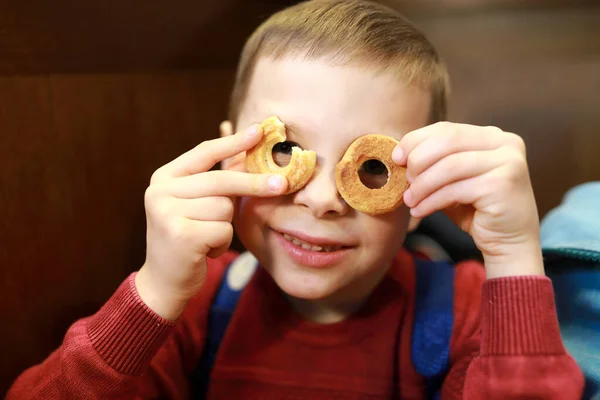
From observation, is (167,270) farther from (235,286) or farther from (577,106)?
(577,106)

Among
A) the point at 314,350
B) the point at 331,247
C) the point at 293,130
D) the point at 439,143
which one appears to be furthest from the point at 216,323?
the point at 439,143

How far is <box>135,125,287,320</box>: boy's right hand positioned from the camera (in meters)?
0.64

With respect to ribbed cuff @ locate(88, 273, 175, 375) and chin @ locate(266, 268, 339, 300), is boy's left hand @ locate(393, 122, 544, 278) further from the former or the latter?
ribbed cuff @ locate(88, 273, 175, 375)

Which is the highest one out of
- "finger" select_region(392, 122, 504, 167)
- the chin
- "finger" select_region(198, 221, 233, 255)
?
"finger" select_region(392, 122, 504, 167)

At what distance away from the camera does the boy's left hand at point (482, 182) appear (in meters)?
0.62

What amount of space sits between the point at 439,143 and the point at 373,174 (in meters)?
0.12

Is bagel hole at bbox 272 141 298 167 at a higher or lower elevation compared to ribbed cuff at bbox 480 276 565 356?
higher

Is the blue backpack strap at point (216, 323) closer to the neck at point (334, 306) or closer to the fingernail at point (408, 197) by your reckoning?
the neck at point (334, 306)

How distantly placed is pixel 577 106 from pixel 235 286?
33.6 inches

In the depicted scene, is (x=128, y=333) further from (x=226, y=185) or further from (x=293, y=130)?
(x=293, y=130)

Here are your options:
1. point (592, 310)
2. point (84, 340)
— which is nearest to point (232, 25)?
point (84, 340)

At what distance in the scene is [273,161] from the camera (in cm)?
70

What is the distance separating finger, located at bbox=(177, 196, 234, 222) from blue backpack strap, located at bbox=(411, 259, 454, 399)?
0.38m

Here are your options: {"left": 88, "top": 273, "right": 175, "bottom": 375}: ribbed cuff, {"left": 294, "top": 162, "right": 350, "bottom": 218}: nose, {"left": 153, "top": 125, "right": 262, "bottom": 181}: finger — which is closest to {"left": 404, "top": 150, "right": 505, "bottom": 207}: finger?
{"left": 294, "top": 162, "right": 350, "bottom": 218}: nose
